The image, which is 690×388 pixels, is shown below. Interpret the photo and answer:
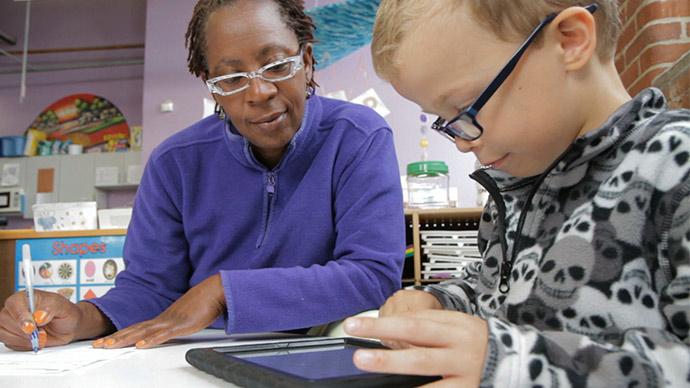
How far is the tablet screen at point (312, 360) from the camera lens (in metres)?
0.46

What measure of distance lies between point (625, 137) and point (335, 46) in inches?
118

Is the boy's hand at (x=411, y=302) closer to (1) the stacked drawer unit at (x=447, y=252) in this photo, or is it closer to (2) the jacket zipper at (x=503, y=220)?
(2) the jacket zipper at (x=503, y=220)

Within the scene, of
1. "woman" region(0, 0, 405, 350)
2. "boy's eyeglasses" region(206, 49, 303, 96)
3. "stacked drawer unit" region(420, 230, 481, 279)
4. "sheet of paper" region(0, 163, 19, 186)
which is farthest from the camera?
"sheet of paper" region(0, 163, 19, 186)

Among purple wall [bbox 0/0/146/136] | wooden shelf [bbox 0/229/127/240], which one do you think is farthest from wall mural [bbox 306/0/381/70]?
purple wall [bbox 0/0/146/136]

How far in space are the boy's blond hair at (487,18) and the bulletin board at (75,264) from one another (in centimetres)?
252

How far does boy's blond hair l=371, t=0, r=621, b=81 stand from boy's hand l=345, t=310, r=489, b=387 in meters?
0.32

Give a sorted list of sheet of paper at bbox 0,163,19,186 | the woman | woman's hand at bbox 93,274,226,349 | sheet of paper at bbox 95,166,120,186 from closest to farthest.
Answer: woman's hand at bbox 93,274,226,349 → the woman → sheet of paper at bbox 95,166,120,186 → sheet of paper at bbox 0,163,19,186

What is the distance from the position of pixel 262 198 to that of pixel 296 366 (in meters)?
0.62

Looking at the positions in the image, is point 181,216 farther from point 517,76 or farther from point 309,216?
point 517,76

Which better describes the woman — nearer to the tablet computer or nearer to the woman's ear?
the woman's ear

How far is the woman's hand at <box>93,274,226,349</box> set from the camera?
790mm

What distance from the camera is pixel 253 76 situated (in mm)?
1019

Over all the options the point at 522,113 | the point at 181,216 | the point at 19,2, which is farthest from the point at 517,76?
the point at 19,2

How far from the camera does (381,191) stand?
103 centimetres
